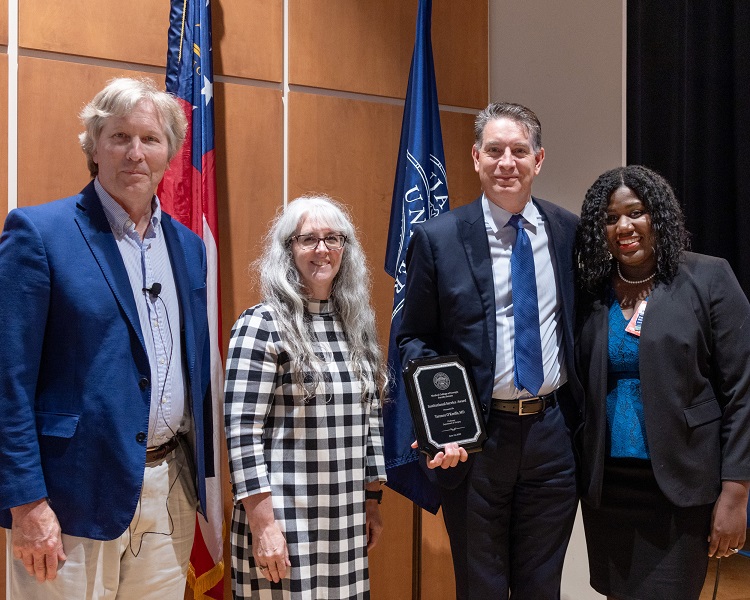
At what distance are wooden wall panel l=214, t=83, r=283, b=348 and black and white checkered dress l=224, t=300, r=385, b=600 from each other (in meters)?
0.95

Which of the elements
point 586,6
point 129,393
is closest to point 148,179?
point 129,393

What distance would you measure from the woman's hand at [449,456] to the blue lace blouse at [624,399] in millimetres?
489

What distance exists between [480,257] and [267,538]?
1.03 m

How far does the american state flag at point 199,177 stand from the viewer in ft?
8.80

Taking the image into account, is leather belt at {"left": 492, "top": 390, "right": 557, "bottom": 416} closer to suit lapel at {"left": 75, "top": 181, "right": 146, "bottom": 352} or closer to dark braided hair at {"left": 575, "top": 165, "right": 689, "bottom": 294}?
dark braided hair at {"left": 575, "top": 165, "right": 689, "bottom": 294}

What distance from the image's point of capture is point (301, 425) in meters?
2.09

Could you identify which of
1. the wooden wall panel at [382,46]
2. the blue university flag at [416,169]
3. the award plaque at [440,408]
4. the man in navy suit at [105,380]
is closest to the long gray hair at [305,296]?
the award plaque at [440,408]

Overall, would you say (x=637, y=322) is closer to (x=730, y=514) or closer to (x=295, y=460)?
(x=730, y=514)

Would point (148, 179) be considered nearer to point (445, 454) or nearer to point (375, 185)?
point (445, 454)

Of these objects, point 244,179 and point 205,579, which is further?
point 244,179

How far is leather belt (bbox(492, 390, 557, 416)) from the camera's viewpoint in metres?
2.24

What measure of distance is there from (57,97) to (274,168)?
854 mm

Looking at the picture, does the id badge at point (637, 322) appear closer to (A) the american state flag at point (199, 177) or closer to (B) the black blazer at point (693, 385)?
(B) the black blazer at point (693, 385)

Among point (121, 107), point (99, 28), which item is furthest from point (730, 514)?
point (99, 28)
